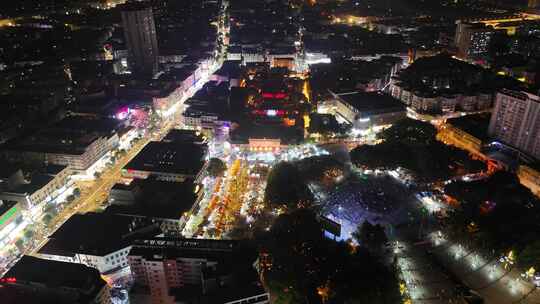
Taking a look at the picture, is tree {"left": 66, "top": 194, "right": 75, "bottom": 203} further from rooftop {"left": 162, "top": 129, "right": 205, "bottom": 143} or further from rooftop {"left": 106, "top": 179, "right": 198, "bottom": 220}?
rooftop {"left": 162, "top": 129, "right": 205, "bottom": 143}

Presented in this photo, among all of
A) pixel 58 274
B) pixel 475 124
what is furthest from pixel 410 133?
pixel 58 274

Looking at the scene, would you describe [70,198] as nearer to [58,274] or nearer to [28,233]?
[28,233]

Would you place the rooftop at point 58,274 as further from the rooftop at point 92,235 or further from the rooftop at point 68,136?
the rooftop at point 68,136

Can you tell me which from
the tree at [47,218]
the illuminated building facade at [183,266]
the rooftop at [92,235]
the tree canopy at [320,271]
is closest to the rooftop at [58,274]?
the rooftop at [92,235]

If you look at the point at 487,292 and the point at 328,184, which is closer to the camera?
the point at 487,292

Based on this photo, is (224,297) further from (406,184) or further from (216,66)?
(216,66)

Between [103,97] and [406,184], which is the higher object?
[103,97]

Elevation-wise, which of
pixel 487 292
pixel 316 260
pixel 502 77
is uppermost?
pixel 502 77

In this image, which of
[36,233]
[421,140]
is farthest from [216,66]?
[36,233]
